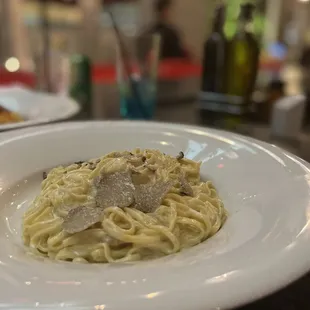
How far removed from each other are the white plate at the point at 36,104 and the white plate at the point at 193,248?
35cm

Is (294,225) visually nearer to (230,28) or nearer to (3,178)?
(3,178)

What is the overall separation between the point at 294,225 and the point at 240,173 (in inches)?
12.3

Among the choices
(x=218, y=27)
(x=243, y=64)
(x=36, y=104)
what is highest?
(x=218, y=27)

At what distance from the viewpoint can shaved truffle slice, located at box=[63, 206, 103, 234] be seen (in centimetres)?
69

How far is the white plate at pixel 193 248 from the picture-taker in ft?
1.49

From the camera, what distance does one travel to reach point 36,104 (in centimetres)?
165

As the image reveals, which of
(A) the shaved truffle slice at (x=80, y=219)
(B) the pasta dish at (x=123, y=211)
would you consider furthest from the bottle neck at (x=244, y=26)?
(A) the shaved truffle slice at (x=80, y=219)

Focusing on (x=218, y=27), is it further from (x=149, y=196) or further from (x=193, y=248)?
(x=193, y=248)

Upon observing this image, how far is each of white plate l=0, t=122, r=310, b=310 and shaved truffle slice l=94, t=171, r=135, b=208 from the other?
0.51ft

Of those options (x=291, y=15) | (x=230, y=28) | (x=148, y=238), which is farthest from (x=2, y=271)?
(x=291, y=15)

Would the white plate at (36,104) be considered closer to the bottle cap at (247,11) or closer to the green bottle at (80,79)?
the green bottle at (80,79)

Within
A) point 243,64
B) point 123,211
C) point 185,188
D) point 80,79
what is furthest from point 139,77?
point 123,211

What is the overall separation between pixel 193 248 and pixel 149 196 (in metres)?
0.15

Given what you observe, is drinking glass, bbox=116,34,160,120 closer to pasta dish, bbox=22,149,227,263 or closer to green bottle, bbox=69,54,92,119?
green bottle, bbox=69,54,92,119
